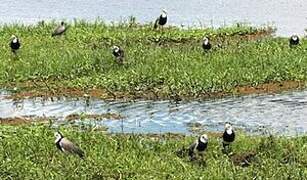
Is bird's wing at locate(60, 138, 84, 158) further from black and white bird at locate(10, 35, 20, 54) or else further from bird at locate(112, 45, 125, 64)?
black and white bird at locate(10, 35, 20, 54)

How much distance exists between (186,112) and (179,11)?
16.9 m

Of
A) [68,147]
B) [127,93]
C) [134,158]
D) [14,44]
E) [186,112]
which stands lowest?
[186,112]

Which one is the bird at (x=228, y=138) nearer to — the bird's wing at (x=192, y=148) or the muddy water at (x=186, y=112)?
the bird's wing at (x=192, y=148)

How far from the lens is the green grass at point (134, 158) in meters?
10.2

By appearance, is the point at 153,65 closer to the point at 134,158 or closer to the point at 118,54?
the point at 118,54

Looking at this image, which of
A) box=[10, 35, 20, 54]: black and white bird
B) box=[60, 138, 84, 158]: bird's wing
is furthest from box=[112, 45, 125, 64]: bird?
box=[60, 138, 84, 158]: bird's wing

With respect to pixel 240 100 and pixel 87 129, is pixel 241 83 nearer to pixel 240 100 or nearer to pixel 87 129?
pixel 240 100

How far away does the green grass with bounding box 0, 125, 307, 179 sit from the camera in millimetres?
10195

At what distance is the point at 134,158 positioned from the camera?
10.8 m

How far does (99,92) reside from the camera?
650 inches

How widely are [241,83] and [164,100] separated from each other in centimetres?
193

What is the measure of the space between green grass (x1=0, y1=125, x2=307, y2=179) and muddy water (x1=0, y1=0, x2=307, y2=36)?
14.2 meters

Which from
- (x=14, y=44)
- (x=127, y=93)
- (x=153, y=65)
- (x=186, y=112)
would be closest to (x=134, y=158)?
(x=186, y=112)

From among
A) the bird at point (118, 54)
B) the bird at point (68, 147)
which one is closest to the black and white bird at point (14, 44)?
the bird at point (118, 54)
